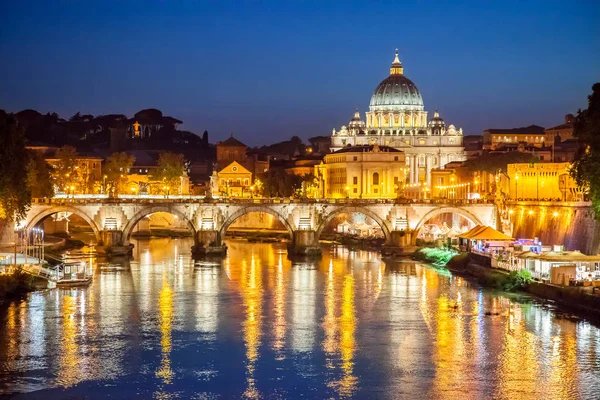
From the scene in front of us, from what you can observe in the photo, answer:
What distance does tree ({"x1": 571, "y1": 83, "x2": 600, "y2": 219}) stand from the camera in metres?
37.5

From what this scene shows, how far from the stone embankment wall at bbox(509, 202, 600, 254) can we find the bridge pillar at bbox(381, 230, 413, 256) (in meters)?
5.29

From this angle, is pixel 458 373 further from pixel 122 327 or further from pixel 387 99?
pixel 387 99

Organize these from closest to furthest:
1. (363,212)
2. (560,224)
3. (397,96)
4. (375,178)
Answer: (560,224), (363,212), (375,178), (397,96)

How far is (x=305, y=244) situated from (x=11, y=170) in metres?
18.0

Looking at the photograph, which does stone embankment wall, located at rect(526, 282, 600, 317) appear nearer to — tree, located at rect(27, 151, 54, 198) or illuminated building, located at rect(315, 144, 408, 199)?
tree, located at rect(27, 151, 54, 198)

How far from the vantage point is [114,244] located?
185ft

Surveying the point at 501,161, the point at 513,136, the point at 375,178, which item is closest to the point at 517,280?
the point at 501,161

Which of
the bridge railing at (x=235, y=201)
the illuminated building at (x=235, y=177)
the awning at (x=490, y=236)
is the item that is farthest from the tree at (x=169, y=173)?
the awning at (x=490, y=236)

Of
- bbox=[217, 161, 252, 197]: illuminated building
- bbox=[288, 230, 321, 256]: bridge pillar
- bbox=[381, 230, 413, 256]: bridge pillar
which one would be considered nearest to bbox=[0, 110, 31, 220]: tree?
bbox=[288, 230, 321, 256]: bridge pillar

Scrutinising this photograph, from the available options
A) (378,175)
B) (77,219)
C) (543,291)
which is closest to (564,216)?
(543,291)

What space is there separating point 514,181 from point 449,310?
26215 mm

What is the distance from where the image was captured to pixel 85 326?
108 ft

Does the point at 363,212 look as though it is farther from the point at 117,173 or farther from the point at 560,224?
the point at 117,173

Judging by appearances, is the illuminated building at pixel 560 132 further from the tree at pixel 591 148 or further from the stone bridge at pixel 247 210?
the tree at pixel 591 148
